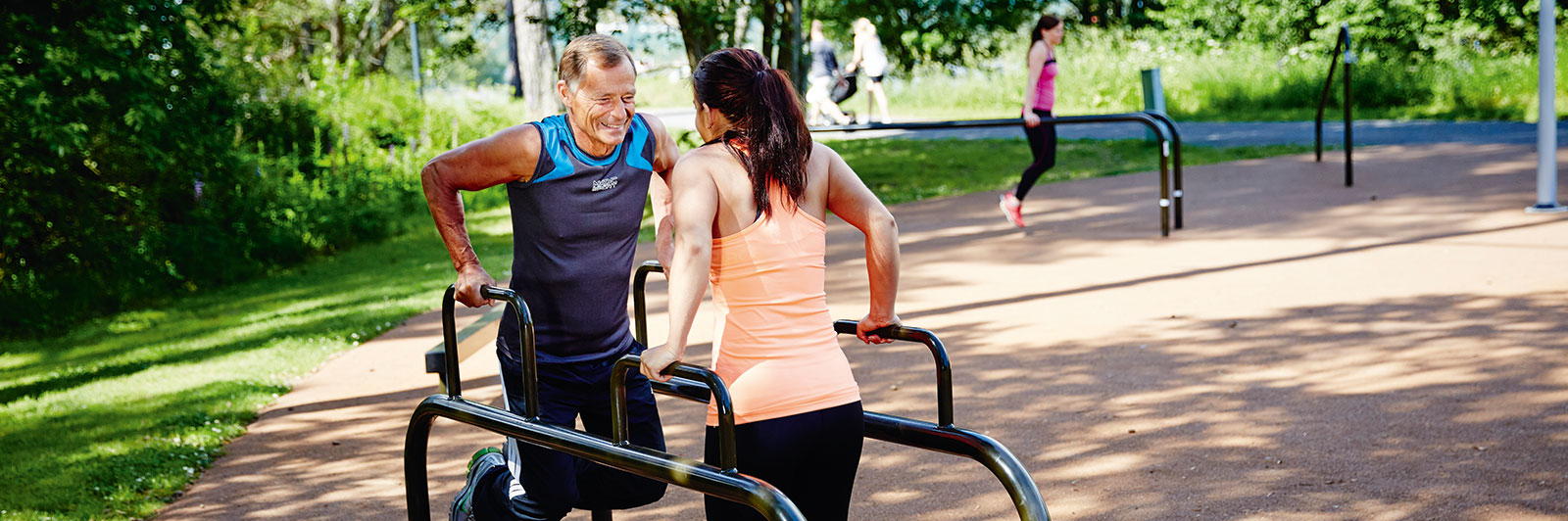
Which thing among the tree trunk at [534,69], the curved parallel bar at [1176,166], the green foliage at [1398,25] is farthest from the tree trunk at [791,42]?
the green foliage at [1398,25]

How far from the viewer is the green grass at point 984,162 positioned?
12.9 metres

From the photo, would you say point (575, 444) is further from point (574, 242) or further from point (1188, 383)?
point (1188, 383)

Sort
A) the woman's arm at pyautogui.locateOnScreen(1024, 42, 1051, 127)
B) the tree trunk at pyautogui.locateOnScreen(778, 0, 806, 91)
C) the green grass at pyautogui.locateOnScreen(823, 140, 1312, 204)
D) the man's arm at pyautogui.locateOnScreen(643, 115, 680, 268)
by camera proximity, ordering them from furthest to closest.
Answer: the tree trunk at pyautogui.locateOnScreen(778, 0, 806, 91) < the green grass at pyautogui.locateOnScreen(823, 140, 1312, 204) < the woman's arm at pyautogui.locateOnScreen(1024, 42, 1051, 127) < the man's arm at pyautogui.locateOnScreen(643, 115, 680, 268)

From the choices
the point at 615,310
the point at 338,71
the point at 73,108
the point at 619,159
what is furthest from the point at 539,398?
the point at 338,71

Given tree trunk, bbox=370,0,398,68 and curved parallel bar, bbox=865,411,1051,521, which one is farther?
tree trunk, bbox=370,0,398,68

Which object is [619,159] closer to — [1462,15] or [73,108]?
[73,108]

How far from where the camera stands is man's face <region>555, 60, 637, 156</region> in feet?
9.52

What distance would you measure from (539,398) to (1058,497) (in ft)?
5.82

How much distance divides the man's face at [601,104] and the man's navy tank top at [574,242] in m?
0.04

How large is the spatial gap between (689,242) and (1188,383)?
136 inches

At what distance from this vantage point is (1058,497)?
13.2ft

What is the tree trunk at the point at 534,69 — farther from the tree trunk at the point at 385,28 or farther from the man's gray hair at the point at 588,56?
the tree trunk at the point at 385,28

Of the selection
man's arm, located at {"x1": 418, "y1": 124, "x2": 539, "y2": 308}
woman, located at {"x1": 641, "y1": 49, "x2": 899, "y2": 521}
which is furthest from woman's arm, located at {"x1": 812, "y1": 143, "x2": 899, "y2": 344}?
man's arm, located at {"x1": 418, "y1": 124, "x2": 539, "y2": 308}

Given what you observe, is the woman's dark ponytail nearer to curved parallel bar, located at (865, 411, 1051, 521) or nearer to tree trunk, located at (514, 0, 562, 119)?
curved parallel bar, located at (865, 411, 1051, 521)
